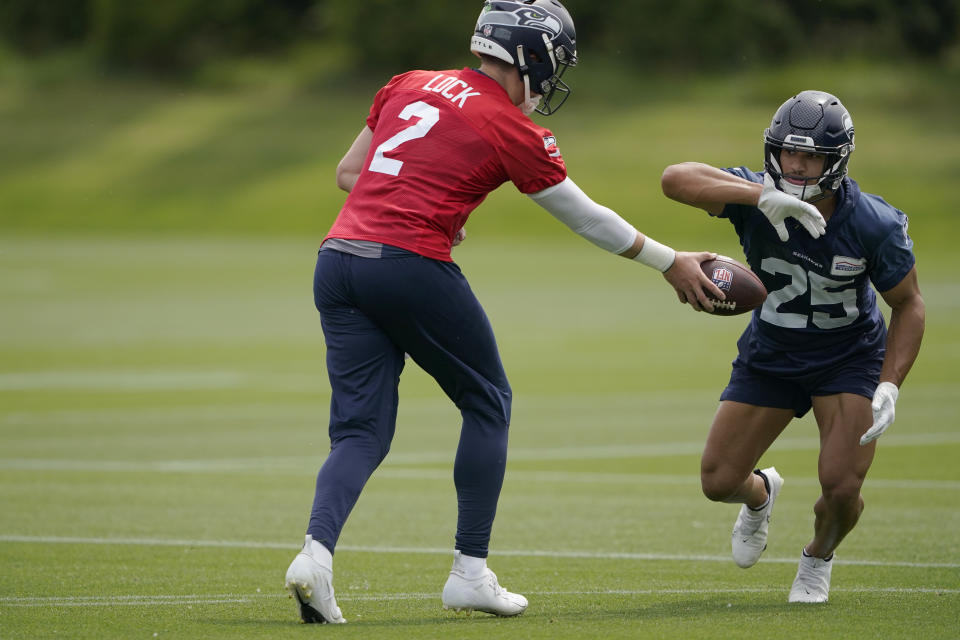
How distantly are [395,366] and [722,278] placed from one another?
1312 mm

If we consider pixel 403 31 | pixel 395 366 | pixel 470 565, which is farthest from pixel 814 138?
pixel 403 31

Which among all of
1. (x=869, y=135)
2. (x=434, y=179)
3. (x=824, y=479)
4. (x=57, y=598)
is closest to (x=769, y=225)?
(x=824, y=479)

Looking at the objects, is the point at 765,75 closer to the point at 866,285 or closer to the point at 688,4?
the point at 688,4

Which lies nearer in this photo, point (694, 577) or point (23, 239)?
point (694, 577)

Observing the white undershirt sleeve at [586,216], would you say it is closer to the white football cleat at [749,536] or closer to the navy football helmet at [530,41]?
the navy football helmet at [530,41]

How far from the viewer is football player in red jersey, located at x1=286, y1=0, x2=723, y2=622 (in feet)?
17.0

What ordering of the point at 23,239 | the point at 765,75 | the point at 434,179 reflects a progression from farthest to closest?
the point at 765,75
the point at 23,239
the point at 434,179

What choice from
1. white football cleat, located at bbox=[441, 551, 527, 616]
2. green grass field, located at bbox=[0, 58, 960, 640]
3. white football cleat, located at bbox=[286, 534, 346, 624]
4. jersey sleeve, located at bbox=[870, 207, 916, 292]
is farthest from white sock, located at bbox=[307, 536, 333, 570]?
jersey sleeve, located at bbox=[870, 207, 916, 292]

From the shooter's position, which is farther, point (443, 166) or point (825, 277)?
point (825, 277)

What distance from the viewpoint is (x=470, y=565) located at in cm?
536

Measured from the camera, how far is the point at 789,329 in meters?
6.05

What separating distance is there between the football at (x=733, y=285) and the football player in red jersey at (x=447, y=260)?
0.07 metres

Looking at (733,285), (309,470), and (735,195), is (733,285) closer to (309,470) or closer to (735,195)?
(735,195)

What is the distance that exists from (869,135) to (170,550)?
45797mm
